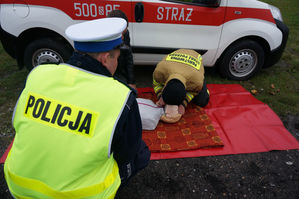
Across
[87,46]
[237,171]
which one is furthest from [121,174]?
[237,171]

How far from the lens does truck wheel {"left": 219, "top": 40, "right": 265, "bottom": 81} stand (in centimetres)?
383

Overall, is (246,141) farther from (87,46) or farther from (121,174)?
(87,46)

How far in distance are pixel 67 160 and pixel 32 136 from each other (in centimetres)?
21

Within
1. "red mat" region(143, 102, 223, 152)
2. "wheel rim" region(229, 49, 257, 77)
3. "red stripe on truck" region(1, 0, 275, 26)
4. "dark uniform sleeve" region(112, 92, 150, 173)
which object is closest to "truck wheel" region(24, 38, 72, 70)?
"red stripe on truck" region(1, 0, 275, 26)

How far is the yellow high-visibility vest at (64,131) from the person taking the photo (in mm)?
1088

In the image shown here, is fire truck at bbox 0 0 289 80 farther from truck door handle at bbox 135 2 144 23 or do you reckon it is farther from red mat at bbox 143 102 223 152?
red mat at bbox 143 102 223 152

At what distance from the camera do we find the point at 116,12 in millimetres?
2797

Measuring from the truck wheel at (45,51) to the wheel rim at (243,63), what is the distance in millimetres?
2863

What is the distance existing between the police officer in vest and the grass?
205cm

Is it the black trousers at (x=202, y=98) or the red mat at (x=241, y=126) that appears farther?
the black trousers at (x=202, y=98)

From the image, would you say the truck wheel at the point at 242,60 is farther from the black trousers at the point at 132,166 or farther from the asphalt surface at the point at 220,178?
the black trousers at the point at 132,166

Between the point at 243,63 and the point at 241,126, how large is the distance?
4.82 feet

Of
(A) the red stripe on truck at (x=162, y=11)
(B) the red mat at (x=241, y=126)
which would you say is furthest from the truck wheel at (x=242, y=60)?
(A) the red stripe on truck at (x=162, y=11)

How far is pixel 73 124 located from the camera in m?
1.09
